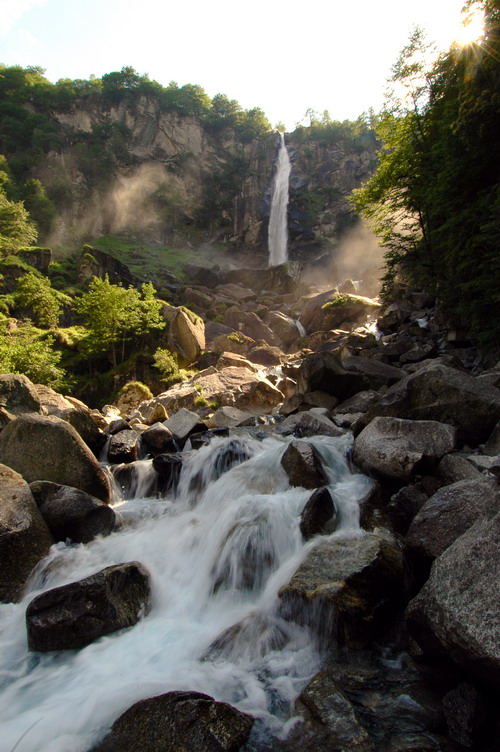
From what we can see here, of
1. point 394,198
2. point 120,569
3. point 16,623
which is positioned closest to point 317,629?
point 120,569

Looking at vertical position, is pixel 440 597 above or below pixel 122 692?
above

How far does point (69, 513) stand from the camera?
6.57 metres

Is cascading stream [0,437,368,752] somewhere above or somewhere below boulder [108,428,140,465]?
below

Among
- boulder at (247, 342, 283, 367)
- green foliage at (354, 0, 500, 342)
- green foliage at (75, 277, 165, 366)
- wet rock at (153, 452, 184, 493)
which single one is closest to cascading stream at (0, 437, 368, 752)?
wet rock at (153, 452, 184, 493)

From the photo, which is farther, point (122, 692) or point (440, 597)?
point (122, 692)

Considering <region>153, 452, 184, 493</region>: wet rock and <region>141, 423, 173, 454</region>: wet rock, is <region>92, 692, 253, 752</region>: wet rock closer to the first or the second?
<region>153, 452, 184, 493</region>: wet rock

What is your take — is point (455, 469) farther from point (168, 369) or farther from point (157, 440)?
point (168, 369)

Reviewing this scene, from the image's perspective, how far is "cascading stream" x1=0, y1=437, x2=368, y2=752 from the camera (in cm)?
355

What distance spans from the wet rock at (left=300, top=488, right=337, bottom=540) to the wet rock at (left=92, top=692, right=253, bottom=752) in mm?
2534

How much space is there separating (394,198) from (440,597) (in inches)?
709

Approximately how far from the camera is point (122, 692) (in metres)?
3.69

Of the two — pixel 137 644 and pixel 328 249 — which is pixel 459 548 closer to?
pixel 137 644

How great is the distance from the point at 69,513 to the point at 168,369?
13696 millimetres

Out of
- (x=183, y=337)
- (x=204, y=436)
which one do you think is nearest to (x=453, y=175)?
(x=204, y=436)
